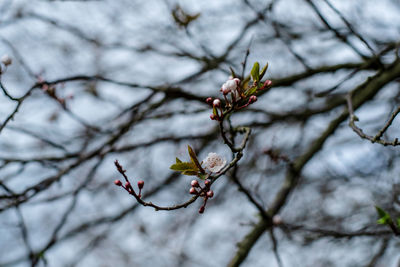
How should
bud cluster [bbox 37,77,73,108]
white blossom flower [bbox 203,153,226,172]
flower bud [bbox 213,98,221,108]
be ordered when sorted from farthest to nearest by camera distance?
1. bud cluster [bbox 37,77,73,108]
2. white blossom flower [bbox 203,153,226,172]
3. flower bud [bbox 213,98,221,108]

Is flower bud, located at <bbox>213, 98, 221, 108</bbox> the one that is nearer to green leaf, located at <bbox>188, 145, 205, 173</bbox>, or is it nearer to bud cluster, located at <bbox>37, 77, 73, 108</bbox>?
green leaf, located at <bbox>188, 145, 205, 173</bbox>

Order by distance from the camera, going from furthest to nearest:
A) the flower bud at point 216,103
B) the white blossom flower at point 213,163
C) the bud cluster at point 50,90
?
the bud cluster at point 50,90, the white blossom flower at point 213,163, the flower bud at point 216,103

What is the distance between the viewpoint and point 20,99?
171 cm

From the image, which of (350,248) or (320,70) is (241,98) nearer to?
(320,70)

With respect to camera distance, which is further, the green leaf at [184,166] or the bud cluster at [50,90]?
the bud cluster at [50,90]

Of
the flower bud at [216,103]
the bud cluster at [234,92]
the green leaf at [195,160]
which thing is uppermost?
the bud cluster at [234,92]

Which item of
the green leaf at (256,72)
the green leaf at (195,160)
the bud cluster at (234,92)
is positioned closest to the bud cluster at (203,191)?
the green leaf at (195,160)

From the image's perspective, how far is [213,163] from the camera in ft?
4.21

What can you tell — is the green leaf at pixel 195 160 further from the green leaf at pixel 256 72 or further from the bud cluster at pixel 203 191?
the green leaf at pixel 256 72

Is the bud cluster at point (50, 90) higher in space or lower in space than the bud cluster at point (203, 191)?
higher

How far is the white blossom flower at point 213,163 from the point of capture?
1259mm

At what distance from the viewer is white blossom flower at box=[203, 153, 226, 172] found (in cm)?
126

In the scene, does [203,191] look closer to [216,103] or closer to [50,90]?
[216,103]

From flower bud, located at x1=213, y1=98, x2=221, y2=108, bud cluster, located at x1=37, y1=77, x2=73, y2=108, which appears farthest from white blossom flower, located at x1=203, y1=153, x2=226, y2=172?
bud cluster, located at x1=37, y1=77, x2=73, y2=108
